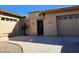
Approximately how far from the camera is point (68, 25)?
47.1ft

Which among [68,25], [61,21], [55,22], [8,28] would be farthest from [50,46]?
[55,22]

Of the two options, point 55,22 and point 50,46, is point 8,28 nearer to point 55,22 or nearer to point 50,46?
point 55,22

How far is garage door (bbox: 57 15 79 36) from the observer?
13985 mm

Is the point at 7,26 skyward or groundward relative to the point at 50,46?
skyward

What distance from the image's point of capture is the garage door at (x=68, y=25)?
13985 mm

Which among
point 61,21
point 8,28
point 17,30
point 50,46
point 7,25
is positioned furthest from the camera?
point 17,30

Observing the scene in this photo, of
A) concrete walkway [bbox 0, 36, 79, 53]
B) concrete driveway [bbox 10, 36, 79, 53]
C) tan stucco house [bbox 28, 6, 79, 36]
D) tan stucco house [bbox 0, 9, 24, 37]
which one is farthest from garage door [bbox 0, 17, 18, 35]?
tan stucco house [bbox 28, 6, 79, 36]

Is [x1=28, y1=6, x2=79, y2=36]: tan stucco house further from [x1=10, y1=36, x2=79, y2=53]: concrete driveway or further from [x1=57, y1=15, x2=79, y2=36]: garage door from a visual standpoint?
[x1=10, y1=36, x2=79, y2=53]: concrete driveway

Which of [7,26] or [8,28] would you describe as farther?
[8,28]

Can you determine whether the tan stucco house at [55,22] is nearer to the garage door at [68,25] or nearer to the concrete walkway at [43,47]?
the garage door at [68,25]

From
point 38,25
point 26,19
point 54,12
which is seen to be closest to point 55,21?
point 54,12

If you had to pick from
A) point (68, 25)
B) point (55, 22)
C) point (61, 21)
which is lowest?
point (68, 25)
